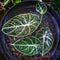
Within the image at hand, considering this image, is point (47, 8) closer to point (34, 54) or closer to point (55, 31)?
point (55, 31)

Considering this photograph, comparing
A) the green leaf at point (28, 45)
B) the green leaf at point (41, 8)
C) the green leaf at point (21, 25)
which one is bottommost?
the green leaf at point (28, 45)

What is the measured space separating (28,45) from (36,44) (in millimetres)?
84

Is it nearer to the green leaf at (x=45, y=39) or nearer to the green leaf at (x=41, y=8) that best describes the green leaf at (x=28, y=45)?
the green leaf at (x=45, y=39)

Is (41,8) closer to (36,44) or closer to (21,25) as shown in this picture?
(21,25)

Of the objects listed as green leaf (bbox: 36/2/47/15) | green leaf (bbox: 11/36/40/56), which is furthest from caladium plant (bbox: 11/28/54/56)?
green leaf (bbox: 36/2/47/15)

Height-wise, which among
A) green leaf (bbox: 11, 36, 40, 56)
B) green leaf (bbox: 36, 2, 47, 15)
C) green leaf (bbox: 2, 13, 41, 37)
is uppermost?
green leaf (bbox: 36, 2, 47, 15)

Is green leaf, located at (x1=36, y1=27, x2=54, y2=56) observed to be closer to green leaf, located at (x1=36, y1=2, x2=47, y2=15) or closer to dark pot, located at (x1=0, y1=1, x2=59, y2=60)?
dark pot, located at (x1=0, y1=1, x2=59, y2=60)

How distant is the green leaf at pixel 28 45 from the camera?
4.82 feet

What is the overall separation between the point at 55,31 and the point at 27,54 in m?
0.38

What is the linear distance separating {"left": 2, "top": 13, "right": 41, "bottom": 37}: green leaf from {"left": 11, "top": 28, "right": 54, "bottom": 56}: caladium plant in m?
0.07

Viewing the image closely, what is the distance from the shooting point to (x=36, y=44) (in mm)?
1479

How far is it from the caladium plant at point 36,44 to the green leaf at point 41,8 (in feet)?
0.63

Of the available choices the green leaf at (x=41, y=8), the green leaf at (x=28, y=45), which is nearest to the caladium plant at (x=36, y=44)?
the green leaf at (x=28, y=45)

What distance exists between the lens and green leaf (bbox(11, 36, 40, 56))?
1.47 meters
